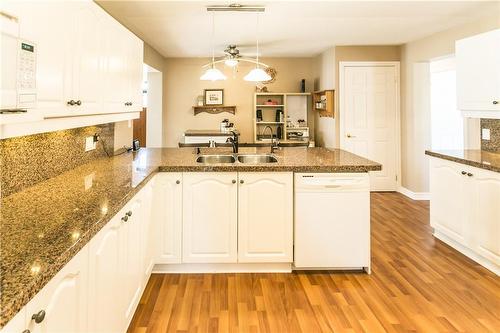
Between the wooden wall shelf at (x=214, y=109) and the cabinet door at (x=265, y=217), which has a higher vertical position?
the wooden wall shelf at (x=214, y=109)

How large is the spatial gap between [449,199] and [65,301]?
11.5 feet

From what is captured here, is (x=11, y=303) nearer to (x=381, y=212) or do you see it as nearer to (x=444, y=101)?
(x=381, y=212)

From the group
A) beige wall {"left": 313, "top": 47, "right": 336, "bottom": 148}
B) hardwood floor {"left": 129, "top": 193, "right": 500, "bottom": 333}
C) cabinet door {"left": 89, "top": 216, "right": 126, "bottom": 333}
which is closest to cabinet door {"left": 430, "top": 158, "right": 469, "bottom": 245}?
hardwood floor {"left": 129, "top": 193, "right": 500, "bottom": 333}

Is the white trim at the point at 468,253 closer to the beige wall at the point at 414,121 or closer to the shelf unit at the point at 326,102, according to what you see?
the beige wall at the point at 414,121

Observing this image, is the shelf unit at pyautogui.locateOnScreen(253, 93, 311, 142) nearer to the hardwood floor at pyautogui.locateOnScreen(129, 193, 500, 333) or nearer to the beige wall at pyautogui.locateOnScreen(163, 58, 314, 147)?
the beige wall at pyautogui.locateOnScreen(163, 58, 314, 147)

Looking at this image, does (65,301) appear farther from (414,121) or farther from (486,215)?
(414,121)

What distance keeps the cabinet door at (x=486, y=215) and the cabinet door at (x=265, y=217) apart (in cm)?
162

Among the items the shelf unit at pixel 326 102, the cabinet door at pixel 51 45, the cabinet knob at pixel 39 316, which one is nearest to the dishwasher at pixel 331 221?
the cabinet door at pixel 51 45

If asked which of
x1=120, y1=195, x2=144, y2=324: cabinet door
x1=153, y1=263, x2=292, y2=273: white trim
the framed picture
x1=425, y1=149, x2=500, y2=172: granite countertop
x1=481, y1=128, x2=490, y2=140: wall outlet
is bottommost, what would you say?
x1=153, y1=263, x2=292, y2=273: white trim

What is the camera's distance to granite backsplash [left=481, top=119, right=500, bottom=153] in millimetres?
3916

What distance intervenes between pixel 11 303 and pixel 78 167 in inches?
81.1

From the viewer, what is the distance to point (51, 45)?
167cm

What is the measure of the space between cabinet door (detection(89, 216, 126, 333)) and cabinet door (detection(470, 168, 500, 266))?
2836 millimetres

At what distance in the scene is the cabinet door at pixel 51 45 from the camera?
57.9 inches
